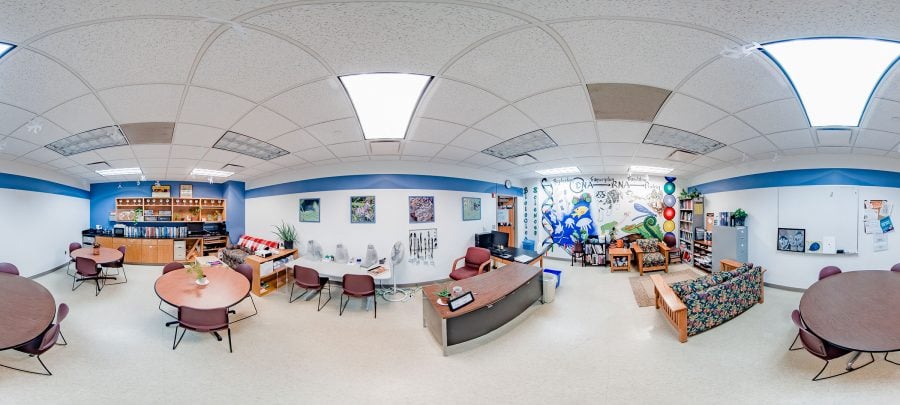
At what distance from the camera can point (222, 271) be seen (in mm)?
3957

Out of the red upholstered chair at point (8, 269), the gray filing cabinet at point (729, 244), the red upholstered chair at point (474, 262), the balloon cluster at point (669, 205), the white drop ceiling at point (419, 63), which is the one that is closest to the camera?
the white drop ceiling at point (419, 63)

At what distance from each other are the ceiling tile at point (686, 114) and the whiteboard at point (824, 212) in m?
3.79

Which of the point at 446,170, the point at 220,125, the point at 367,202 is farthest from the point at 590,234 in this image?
the point at 220,125

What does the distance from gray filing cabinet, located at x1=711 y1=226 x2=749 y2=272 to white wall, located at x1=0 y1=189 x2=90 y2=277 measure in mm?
13765

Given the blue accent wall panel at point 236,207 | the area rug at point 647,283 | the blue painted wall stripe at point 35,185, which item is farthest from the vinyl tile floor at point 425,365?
the blue painted wall stripe at point 35,185

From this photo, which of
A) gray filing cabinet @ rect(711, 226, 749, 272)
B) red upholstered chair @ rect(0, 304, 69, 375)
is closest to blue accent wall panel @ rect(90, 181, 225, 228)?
red upholstered chair @ rect(0, 304, 69, 375)

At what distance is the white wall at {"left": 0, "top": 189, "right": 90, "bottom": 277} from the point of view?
520 cm

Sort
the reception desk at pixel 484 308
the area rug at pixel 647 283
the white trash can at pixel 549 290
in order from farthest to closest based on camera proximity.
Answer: the area rug at pixel 647 283 < the white trash can at pixel 549 290 < the reception desk at pixel 484 308

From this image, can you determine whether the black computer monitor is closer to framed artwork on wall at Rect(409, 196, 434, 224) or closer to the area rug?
framed artwork on wall at Rect(409, 196, 434, 224)

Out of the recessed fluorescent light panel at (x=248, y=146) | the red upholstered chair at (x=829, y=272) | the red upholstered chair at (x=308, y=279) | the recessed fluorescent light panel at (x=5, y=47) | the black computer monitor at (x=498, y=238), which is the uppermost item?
the recessed fluorescent light panel at (x=5, y=47)

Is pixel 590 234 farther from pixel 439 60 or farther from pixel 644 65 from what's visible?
pixel 439 60

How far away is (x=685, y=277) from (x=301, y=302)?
745 cm

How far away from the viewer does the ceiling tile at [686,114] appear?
2453 mm

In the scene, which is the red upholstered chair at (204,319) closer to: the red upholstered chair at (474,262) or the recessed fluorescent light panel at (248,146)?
the recessed fluorescent light panel at (248,146)
